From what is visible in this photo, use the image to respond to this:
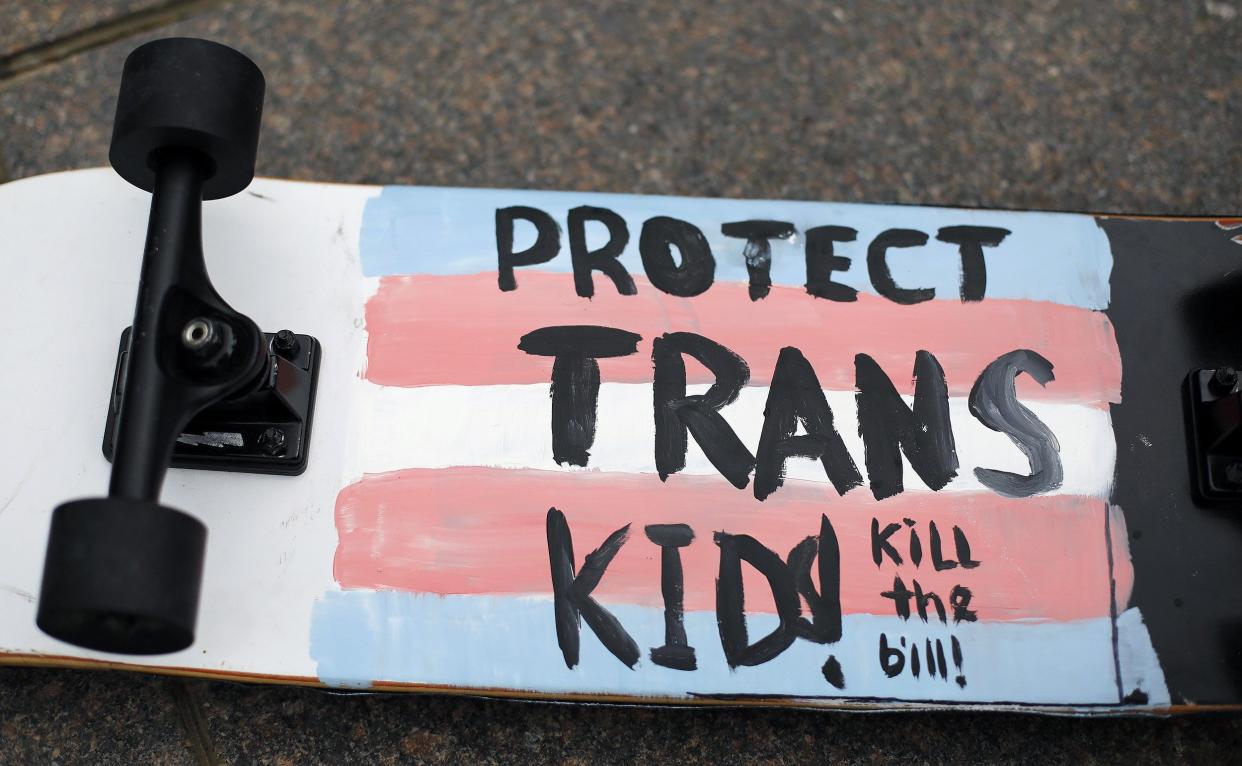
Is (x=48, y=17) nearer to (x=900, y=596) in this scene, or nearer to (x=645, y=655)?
(x=645, y=655)

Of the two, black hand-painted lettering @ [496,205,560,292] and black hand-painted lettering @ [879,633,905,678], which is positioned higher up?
black hand-painted lettering @ [496,205,560,292]

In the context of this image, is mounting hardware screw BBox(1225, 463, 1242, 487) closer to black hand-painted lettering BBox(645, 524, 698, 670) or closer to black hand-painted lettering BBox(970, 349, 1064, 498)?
black hand-painted lettering BBox(970, 349, 1064, 498)

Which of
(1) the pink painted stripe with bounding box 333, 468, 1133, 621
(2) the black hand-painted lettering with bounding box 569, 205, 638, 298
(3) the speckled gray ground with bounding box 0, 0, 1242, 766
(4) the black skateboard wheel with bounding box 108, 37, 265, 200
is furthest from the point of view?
(3) the speckled gray ground with bounding box 0, 0, 1242, 766

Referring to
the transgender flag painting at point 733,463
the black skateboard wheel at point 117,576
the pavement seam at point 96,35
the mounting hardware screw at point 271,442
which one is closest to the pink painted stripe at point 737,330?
the transgender flag painting at point 733,463

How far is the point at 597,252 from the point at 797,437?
1.12ft

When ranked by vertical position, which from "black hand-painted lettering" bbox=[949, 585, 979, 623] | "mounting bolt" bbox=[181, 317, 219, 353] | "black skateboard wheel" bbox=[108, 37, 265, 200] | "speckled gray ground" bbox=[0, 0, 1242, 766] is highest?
"speckled gray ground" bbox=[0, 0, 1242, 766]

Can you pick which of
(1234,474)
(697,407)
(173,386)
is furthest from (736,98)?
(173,386)

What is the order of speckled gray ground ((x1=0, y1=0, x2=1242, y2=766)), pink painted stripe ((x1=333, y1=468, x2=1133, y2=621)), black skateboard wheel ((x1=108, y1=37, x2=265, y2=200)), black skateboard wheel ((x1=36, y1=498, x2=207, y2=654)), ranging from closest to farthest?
1. black skateboard wheel ((x1=36, y1=498, x2=207, y2=654))
2. black skateboard wheel ((x1=108, y1=37, x2=265, y2=200))
3. pink painted stripe ((x1=333, y1=468, x2=1133, y2=621))
4. speckled gray ground ((x1=0, y1=0, x2=1242, y2=766))

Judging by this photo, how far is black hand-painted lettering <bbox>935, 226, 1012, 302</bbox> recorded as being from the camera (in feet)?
3.87

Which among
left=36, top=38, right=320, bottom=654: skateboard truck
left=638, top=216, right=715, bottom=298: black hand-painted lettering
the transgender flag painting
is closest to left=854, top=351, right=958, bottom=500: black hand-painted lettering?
the transgender flag painting

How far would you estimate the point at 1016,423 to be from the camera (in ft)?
3.65

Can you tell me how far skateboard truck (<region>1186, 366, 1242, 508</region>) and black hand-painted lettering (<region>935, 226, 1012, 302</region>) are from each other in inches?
10.6

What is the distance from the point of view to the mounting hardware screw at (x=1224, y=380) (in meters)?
1.07

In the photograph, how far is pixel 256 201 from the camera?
1186mm
